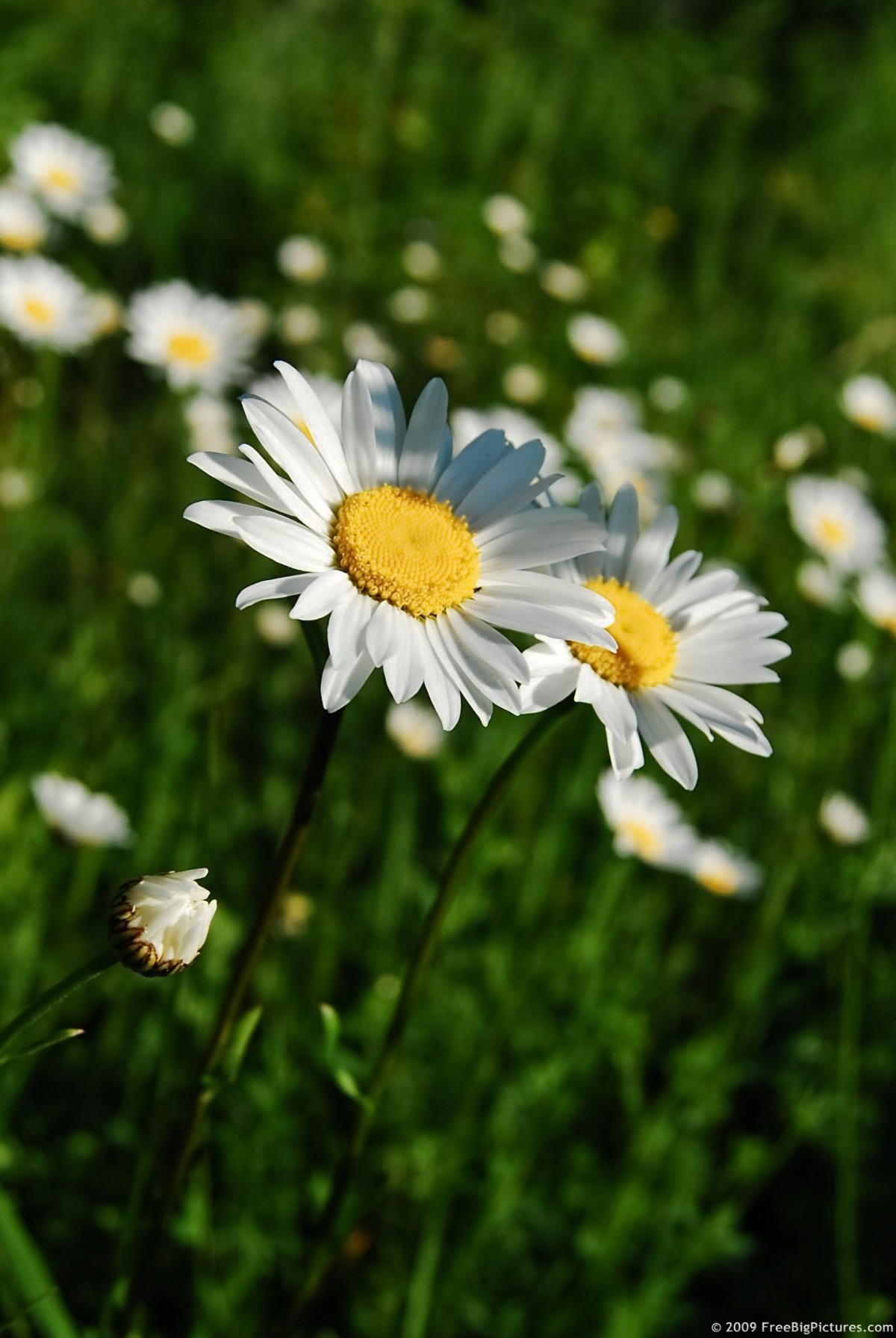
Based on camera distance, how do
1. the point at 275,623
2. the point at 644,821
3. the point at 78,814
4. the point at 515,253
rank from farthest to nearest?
1. the point at 515,253
2. the point at 275,623
3. the point at 644,821
4. the point at 78,814

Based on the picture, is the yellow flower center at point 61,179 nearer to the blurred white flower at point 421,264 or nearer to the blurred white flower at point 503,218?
the blurred white flower at point 421,264

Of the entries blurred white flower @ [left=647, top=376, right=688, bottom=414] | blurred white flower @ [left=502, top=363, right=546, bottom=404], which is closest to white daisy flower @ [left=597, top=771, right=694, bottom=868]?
blurred white flower @ [left=502, top=363, right=546, bottom=404]

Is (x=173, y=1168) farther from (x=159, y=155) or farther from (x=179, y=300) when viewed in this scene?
(x=159, y=155)

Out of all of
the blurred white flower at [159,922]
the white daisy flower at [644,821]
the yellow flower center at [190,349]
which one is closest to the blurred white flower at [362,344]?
the yellow flower center at [190,349]

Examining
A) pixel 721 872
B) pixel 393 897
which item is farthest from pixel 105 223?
pixel 721 872

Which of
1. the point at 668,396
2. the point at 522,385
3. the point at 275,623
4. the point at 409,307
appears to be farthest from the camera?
the point at 668,396

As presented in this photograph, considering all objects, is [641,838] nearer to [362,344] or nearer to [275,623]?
[275,623]
